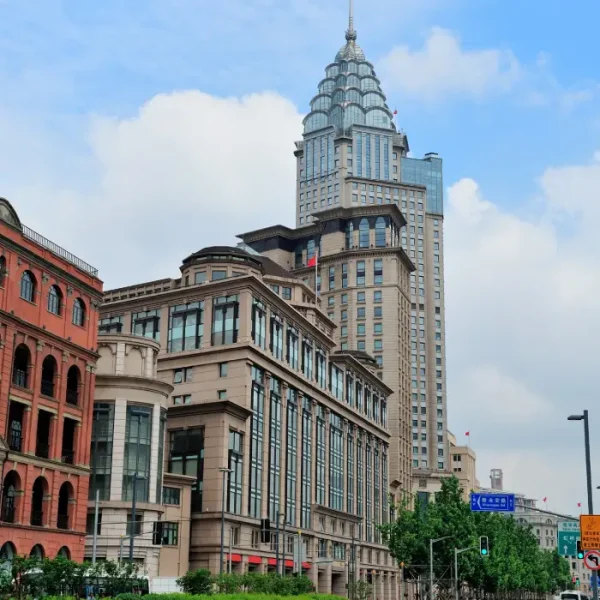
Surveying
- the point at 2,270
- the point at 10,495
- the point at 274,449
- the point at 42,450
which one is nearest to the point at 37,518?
the point at 10,495

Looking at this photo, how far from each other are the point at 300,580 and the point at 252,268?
35.5m

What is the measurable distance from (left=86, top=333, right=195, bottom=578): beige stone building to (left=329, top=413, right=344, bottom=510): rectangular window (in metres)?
31.2

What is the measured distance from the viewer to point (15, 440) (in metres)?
57.0

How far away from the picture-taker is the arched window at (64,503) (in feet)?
200

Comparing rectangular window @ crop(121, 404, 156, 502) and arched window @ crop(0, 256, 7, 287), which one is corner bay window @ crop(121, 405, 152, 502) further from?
arched window @ crop(0, 256, 7, 287)

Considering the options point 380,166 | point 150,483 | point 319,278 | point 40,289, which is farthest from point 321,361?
point 380,166

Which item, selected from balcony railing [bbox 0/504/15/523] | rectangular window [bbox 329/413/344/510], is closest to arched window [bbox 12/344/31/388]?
balcony railing [bbox 0/504/15/523]

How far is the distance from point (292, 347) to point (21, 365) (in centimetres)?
3926

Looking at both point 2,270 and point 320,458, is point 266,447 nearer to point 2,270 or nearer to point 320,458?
point 320,458

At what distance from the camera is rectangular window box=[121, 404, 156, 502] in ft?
229

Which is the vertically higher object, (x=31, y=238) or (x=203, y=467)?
(x=31, y=238)

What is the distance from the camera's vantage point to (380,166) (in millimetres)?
194000

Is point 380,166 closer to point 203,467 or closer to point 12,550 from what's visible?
point 203,467

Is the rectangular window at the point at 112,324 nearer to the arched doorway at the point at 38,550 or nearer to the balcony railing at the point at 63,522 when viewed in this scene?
the balcony railing at the point at 63,522
